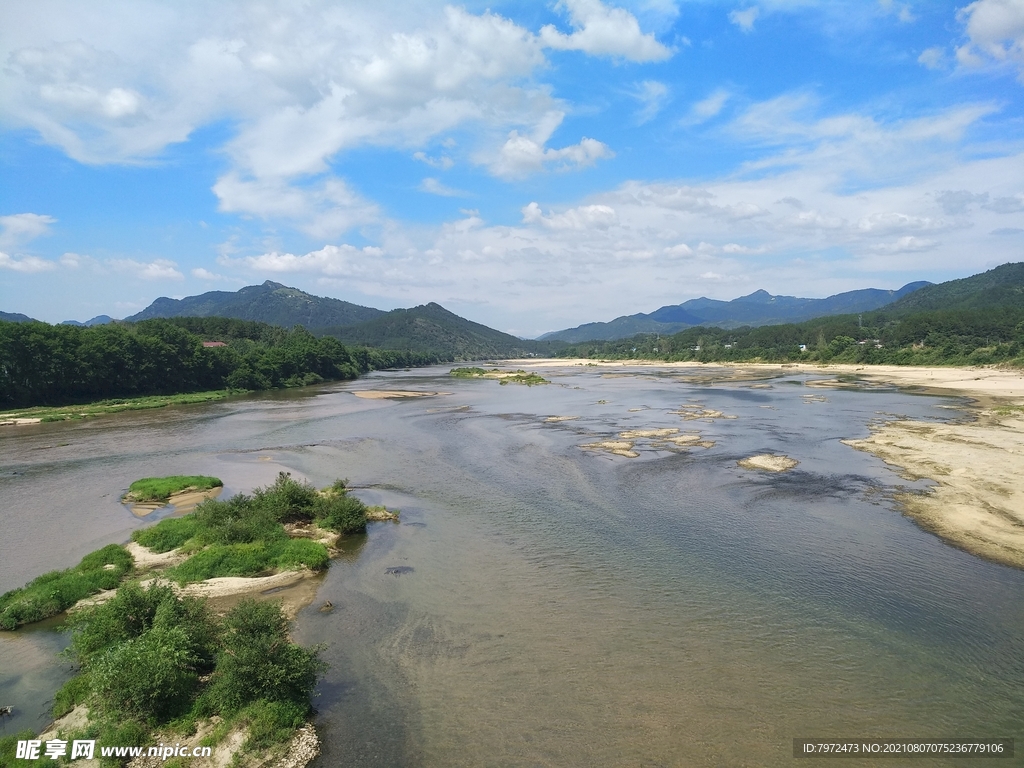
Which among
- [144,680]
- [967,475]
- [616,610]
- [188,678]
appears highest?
[144,680]

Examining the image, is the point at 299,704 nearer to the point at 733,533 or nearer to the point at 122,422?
the point at 733,533

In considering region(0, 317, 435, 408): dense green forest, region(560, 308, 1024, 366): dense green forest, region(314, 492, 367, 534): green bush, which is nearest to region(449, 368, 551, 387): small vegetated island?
region(0, 317, 435, 408): dense green forest

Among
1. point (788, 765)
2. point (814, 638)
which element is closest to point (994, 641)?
point (814, 638)

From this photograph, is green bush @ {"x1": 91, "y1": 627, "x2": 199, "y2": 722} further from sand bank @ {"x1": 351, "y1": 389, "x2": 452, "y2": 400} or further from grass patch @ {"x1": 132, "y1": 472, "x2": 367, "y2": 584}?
sand bank @ {"x1": 351, "y1": 389, "x2": 452, "y2": 400}

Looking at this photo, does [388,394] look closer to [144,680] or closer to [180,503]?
[180,503]

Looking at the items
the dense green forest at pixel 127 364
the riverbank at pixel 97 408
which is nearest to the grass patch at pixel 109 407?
the riverbank at pixel 97 408

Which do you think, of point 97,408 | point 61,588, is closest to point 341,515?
point 61,588

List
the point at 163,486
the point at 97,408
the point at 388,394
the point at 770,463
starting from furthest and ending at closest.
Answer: the point at 388,394 → the point at 97,408 → the point at 770,463 → the point at 163,486
